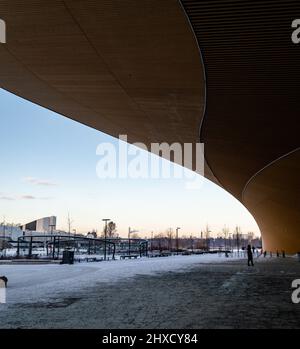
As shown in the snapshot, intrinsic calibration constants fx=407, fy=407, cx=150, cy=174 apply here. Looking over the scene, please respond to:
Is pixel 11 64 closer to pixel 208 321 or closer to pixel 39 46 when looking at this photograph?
pixel 39 46

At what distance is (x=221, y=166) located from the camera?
2498 centimetres

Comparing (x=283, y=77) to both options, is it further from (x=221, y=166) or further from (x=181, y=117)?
(x=221, y=166)

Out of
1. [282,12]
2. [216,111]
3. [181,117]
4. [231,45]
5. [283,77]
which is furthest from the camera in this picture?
[181,117]

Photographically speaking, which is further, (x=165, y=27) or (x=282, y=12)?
(x=165, y=27)

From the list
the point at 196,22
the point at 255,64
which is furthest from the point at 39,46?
the point at 255,64

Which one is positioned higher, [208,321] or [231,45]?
[231,45]

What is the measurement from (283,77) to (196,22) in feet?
11.4

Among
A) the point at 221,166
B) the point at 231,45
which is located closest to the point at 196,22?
the point at 231,45

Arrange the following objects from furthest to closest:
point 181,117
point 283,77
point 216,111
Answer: point 181,117 < point 216,111 < point 283,77

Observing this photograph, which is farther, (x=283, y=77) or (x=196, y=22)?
(x=283, y=77)

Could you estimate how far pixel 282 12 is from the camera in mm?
7086

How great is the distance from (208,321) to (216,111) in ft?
25.5
